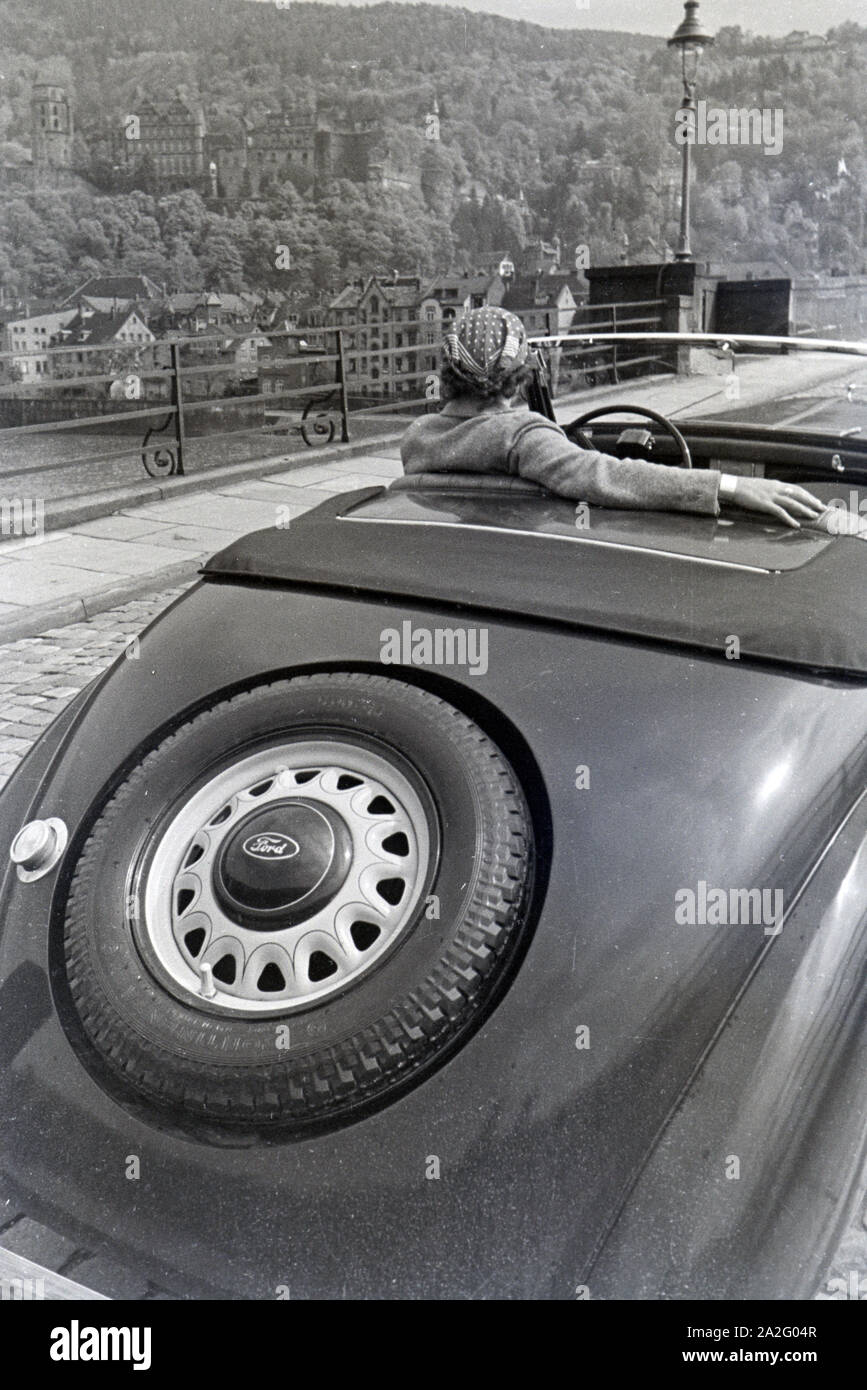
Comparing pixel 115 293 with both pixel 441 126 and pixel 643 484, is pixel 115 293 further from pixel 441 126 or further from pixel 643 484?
pixel 643 484

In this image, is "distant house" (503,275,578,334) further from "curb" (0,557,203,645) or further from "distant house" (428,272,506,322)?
"curb" (0,557,203,645)

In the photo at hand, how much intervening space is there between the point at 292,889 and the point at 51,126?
2942mm

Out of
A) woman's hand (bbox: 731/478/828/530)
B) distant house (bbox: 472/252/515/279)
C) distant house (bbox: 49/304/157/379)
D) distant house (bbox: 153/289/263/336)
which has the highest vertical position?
distant house (bbox: 472/252/515/279)

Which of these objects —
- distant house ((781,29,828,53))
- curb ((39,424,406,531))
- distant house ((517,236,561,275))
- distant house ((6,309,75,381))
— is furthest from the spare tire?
curb ((39,424,406,531))

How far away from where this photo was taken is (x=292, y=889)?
5.25ft

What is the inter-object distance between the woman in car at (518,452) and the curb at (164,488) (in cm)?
236

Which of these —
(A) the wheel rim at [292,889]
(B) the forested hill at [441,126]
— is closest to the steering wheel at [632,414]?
(B) the forested hill at [441,126]

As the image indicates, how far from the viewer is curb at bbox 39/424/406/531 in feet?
16.5

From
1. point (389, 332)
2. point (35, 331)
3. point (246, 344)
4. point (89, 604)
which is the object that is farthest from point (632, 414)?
point (389, 332)

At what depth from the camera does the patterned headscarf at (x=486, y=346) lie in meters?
2.45

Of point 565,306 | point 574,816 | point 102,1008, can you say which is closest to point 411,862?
point 574,816

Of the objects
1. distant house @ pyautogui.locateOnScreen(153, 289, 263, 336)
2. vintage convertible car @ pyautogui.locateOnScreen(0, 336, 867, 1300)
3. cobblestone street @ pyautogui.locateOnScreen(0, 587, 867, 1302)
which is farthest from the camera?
distant house @ pyautogui.locateOnScreen(153, 289, 263, 336)

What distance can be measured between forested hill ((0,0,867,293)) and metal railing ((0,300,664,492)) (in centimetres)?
40
